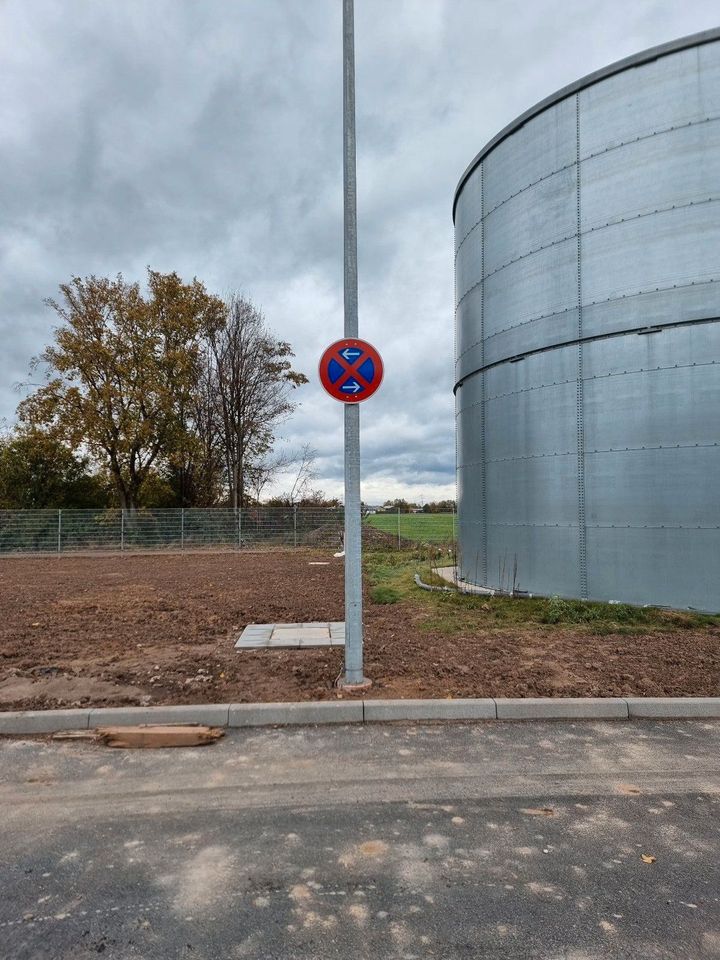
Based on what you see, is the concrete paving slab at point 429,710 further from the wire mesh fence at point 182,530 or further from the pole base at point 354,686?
the wire mesh fence at point 182,530

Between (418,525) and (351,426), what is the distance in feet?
75.0

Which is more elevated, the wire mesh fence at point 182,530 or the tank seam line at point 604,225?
the tank seam line at point 604,225

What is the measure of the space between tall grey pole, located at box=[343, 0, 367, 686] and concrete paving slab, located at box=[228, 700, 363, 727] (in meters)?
0.54

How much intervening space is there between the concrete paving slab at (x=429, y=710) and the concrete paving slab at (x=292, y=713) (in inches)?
5.7

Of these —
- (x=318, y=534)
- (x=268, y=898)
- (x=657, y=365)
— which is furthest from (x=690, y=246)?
(x=318, y=534)

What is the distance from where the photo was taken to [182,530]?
25.5 metres

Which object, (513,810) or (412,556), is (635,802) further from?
(412,556)

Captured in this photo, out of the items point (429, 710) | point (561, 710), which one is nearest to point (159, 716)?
point (429, 710)

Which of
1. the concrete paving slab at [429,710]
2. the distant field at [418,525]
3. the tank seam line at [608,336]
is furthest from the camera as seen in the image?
the distant field at [418,525]

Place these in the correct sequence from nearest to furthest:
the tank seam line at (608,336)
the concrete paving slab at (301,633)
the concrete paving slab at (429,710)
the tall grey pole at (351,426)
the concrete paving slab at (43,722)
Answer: the concrete paving slab at (43,722), the concrete paving slab at (429,710), the tall grey pole at (351,426), the concrete paving slab at (301,633), the tank seam line at (608,336)

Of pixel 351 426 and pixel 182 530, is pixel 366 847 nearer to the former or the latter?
pixel 351 426

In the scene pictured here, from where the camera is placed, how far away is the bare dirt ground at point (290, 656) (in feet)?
17.3

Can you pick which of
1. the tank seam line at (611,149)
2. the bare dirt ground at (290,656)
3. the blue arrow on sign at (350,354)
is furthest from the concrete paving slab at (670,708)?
the tank seam line at (611,149)

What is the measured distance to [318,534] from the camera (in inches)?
1016
